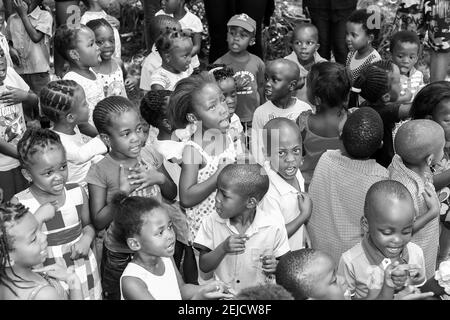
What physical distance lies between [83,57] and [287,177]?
201 centimetres

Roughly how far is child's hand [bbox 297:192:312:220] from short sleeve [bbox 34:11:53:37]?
3412 mm

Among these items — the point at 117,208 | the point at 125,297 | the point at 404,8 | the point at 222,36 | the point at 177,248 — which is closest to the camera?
the point at 125,297

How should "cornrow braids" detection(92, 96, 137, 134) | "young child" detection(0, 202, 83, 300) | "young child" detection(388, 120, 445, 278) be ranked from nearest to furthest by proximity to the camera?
1. "young child" detection(0, 202, 83, 300)
2. "young child" detection(388, 120, 445, 278)
3. "cornrow braids" detection(92, 96, 137, 134)

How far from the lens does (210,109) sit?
144 inches

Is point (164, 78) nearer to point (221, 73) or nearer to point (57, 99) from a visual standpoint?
point (221, 73)

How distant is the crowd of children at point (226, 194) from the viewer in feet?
9.13

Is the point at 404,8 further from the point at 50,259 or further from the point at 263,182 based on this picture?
the point at 50,259

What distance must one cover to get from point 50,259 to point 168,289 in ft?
2.15

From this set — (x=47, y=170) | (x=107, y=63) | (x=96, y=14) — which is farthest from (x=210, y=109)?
(x=96, y=14)

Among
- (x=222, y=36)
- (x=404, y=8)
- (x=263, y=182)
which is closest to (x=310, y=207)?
(x=263, y=182)

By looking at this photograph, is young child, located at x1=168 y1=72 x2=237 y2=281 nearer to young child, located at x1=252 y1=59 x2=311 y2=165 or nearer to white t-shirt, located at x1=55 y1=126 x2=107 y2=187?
white t-shirt, located at x1=55 y1=126 x2=107 y2=187

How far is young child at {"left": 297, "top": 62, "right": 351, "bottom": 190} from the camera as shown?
3914mm

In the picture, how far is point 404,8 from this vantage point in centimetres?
702

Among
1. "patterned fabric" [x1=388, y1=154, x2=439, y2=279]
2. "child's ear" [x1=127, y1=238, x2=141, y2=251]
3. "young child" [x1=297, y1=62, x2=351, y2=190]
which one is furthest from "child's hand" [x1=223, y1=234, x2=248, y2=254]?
"young child" [x1=297, y1=62, x2=351, y2=190]
